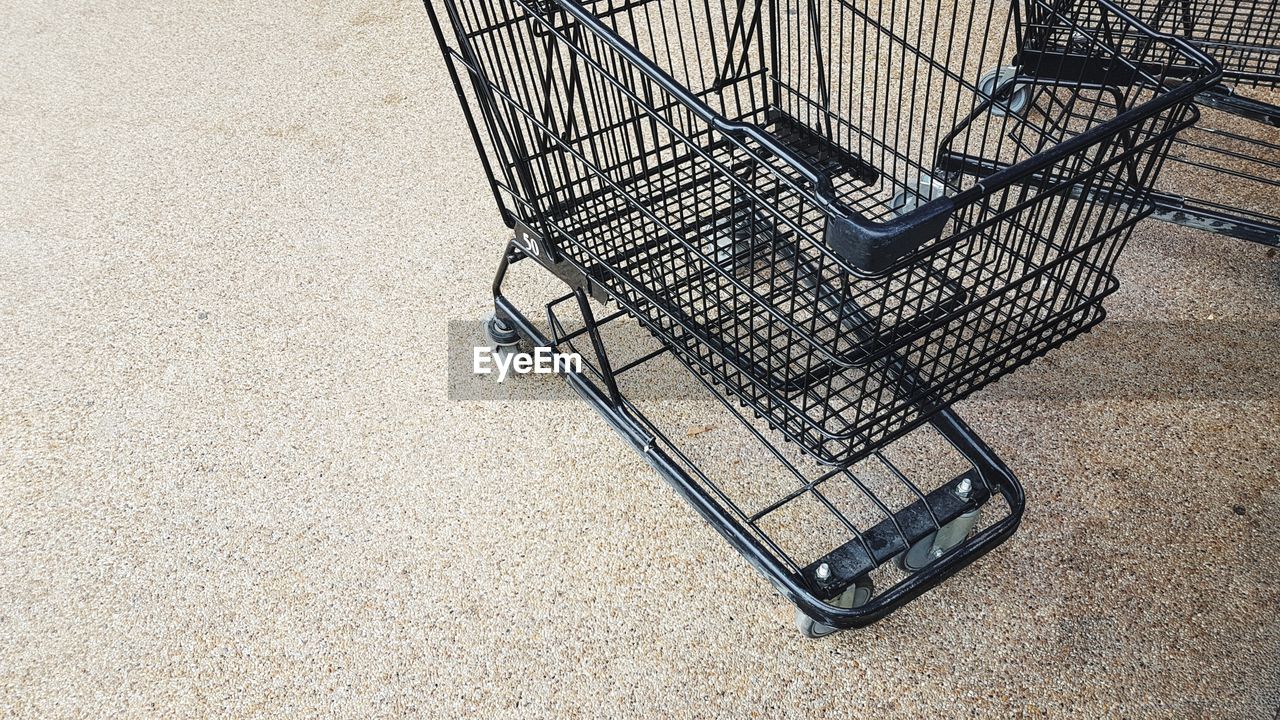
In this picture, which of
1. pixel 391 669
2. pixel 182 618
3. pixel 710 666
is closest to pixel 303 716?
pixel 391 669

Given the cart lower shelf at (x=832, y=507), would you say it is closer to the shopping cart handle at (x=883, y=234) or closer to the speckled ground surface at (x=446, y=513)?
the speckled ground surface at (x=446, y=513)

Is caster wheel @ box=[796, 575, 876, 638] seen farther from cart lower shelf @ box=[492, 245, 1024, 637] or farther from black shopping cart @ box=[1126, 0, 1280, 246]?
black shopping cart @ box=[1126, 0, 1280, 246]

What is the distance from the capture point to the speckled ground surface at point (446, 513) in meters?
1.37

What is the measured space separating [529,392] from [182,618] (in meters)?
0.68

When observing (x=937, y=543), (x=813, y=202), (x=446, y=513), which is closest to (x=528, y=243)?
Result: (x=446, y=513)

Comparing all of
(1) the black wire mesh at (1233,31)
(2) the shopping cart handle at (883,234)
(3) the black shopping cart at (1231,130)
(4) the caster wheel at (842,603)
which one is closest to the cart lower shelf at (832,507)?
(4) the caster wheel at (842,603)

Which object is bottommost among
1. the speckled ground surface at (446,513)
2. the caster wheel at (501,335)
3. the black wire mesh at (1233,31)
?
the speckled ground surface at (446,513)

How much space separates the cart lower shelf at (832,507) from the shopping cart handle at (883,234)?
35 cm

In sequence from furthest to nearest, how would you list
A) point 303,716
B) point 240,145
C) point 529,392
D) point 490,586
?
point 240,145 < point 529,392 < point 490,586 < point 303,716

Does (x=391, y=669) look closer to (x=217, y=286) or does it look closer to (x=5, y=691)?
(x=5, y=691)

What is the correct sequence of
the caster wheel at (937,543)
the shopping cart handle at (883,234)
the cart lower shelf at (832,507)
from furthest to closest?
the caster wheel at (937,543)
the cart lower shelf at (832,507)
the shopping cart handle at (883,234)

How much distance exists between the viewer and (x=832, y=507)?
1.30 meters

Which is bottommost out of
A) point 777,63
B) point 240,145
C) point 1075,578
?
point 1075,578

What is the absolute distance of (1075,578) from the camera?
56.4 inches
